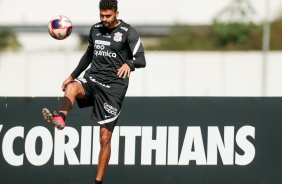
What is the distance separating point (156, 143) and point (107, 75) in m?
1.26

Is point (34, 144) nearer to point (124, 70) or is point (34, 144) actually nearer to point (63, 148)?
point (63, 148)

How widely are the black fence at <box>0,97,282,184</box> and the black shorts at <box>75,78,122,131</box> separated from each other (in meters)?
0.73

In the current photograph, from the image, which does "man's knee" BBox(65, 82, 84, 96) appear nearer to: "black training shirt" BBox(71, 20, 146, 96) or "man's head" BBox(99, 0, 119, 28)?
"black training shirt" BBox(71, 20, 146, 96)

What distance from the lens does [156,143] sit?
11109mm

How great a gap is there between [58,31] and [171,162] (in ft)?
7.17

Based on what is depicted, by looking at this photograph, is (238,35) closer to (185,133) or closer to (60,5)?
(60,5)

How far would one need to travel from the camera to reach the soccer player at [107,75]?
33.2ft

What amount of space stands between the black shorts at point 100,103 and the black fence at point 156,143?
729 millimetres

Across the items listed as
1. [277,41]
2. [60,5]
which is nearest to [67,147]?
[277,41]

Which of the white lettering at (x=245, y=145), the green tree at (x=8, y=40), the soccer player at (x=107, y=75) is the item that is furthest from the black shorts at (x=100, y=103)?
the green tree at (x=8, y=40)

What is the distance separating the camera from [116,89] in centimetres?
1035

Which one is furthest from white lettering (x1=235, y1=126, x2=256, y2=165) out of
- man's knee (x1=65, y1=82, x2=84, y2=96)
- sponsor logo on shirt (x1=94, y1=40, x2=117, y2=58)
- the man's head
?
the man's head

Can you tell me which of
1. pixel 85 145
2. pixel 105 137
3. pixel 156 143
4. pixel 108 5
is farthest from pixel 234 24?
pixel 108 5

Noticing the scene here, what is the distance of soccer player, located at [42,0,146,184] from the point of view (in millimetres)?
10117
